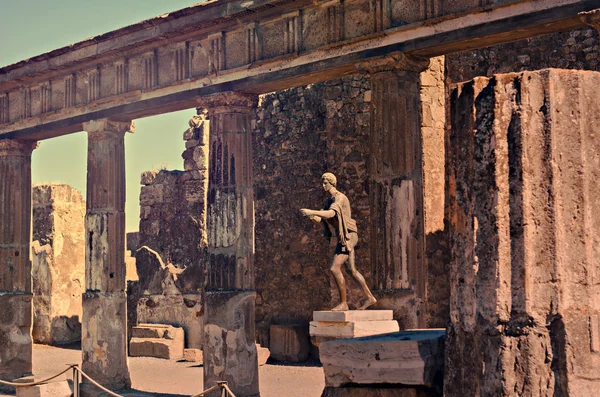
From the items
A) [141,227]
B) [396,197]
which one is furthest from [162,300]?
[396,197]

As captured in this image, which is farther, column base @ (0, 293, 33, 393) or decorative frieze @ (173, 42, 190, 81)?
column base @ (0, 293, 33, 393)

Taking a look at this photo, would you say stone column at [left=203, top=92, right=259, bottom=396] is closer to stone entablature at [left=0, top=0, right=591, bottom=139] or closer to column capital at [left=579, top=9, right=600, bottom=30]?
stone entablature at [left=0, top=0, right=591, bottom=139]

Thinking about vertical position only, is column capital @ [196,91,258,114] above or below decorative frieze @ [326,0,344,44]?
below

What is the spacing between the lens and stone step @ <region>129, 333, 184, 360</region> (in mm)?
14711

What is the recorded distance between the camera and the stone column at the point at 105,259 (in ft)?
38.5

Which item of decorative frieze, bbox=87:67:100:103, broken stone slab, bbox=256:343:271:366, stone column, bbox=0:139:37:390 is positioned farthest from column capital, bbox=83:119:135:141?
broken stone slab, bbox=256:343:271:366

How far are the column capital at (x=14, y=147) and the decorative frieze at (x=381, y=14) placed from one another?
6788 millimetres

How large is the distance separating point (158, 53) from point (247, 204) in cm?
235

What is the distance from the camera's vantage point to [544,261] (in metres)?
3.58

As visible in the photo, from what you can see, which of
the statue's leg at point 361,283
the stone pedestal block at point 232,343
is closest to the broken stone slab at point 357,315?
the statue's leg at point 361,283

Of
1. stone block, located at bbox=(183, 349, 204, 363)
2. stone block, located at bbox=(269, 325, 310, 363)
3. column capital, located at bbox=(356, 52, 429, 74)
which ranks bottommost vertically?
stone block, located at bbox=(183, 349, 204, 363)

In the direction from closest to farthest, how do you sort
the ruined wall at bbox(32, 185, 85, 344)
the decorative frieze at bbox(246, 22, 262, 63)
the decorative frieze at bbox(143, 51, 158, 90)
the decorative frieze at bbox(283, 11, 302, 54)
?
the decorative frieze at bbox(283, 11, 302, 54) < the decorative frieze at bbox(246, 22, 262, 63) < the decorative frieze at bbox(143, 51, 158, 90) < the ruined wall at bbox(32, 185, 85, 344)

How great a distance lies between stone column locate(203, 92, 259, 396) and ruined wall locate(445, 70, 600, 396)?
21.6 feet

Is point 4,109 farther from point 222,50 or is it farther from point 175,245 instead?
point 222,50
